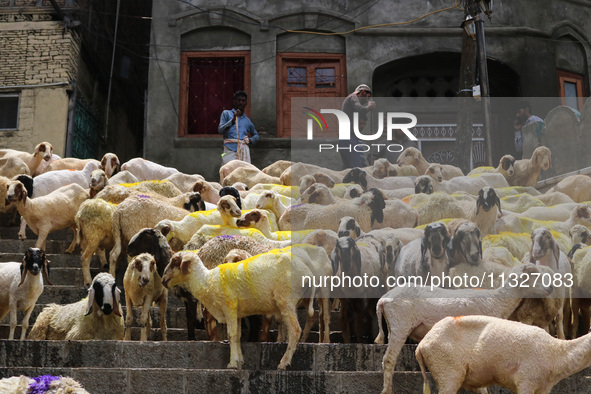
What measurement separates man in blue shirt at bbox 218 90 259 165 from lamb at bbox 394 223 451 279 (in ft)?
28.5

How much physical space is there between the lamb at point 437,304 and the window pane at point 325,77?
14.2 metres

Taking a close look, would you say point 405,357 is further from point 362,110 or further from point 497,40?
point 497,40

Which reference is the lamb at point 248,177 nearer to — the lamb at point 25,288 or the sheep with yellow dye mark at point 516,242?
the lamb at point 25,288

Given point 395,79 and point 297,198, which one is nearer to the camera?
point 297,198

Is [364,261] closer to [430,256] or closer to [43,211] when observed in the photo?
[430,256]

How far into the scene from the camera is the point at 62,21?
21422mm

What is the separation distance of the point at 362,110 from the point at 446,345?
8255 mm

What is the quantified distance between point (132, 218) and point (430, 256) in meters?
4.49

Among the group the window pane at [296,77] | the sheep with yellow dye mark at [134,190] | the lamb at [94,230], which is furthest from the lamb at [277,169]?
the lamb at [94,230]

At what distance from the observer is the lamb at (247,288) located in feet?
27.7

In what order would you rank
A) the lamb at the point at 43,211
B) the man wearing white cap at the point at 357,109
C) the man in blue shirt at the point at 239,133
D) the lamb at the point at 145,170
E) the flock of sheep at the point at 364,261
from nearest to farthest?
the flock of sheep at the point at 364,261, the lamb at the point at 43,211, the man wearing white cap at the point at 357,109, the lamb at the point at 145,170, the man in blue shirt at the point at 239,133

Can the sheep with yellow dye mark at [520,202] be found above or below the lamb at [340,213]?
above

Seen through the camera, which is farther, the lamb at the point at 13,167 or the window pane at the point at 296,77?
the window pane at the point at 296,77

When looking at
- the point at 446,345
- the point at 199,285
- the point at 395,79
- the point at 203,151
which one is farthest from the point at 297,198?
the point at 395,79
